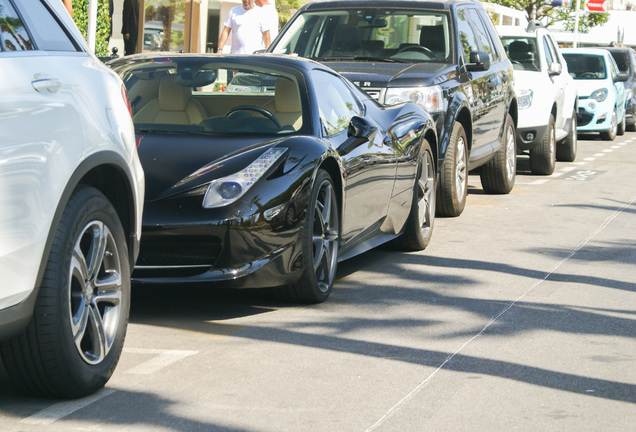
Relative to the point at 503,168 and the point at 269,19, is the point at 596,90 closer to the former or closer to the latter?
the point at 269,19

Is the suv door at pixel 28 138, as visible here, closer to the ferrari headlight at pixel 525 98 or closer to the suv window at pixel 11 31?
the suv window at pixel 11 31

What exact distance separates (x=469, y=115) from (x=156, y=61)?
3.96 meters

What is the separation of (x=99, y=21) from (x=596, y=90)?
1013 centimetres

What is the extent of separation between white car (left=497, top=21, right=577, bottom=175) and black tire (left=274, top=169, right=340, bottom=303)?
8103mm

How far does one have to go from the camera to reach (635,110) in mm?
26359

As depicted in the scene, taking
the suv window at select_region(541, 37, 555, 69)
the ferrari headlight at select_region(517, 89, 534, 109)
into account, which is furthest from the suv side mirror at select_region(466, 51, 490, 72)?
the suv window at select_region(541, 37, 555, 69)

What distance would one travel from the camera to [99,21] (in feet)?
54.7

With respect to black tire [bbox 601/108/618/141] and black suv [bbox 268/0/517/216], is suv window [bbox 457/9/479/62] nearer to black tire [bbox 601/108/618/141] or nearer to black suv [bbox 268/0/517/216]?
black suv [bbox 268/0/517/216]

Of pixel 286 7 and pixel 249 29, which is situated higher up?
pixel 249 29

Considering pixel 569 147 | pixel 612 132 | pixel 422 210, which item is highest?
pixel 422 210

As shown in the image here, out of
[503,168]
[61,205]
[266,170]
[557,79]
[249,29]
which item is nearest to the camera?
[61,205]

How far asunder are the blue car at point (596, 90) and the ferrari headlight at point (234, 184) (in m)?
17.0

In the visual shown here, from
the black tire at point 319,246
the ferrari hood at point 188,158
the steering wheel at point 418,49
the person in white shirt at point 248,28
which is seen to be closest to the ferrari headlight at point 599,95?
the person in white shirt at point 248,28

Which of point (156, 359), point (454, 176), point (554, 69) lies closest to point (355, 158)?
point (156, 359)
